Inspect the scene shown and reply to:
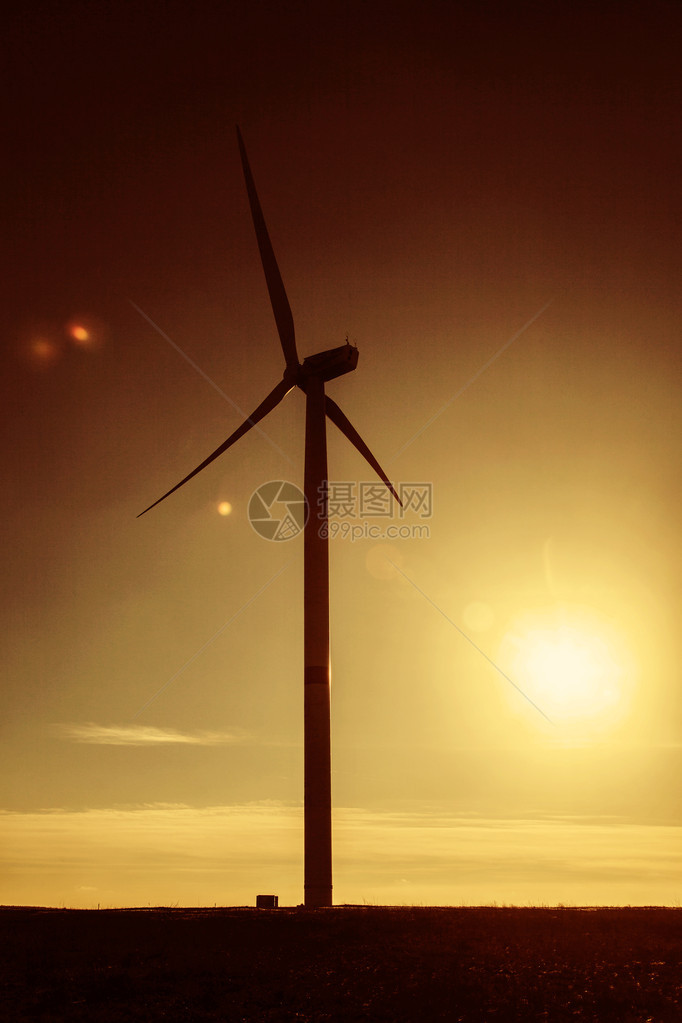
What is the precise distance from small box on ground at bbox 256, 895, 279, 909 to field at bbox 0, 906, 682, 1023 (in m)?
4.55

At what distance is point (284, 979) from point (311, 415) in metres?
29.0

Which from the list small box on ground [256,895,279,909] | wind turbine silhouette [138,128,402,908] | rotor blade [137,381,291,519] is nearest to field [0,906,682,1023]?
Answer: small box on ground [256,895,279,909]

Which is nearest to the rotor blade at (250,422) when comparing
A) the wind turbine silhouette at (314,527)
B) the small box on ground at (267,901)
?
the wind turbine silhouette at (314,527)

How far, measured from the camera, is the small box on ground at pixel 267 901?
32.8 meters

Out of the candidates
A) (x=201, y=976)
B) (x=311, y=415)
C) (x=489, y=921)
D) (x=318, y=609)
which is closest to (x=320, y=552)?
(x=318, y=609)

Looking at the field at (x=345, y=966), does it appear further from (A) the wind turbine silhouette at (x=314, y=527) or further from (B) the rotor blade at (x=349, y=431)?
(B) the rotor blade at (x=349, y=431)

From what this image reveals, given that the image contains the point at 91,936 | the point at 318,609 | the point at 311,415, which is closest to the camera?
the point at 91,936

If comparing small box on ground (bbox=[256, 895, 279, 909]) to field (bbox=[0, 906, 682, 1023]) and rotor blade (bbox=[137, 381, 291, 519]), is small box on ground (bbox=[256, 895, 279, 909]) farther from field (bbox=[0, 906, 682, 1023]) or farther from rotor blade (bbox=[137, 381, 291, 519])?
rotor blade (bbox=[137, 381, 291, 519])

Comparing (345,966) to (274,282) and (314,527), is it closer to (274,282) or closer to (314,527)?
(314,527)

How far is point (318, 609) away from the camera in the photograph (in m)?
39.2

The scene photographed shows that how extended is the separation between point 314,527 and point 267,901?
15965mm

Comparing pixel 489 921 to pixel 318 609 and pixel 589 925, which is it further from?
pixel 318 609

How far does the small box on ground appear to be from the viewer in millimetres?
32750

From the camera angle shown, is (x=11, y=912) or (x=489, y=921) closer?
(x=489, y=921)
